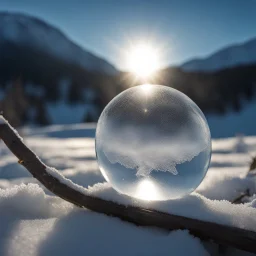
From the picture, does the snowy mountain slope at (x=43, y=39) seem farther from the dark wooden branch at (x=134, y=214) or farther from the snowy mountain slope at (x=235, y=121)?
the dark wooden branch at (x=134, y=214)

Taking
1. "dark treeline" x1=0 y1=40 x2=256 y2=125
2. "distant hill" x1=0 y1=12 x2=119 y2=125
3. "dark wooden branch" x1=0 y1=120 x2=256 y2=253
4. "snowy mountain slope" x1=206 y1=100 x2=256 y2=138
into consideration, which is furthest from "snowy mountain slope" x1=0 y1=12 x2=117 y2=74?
"dark wooden branch" x1=0 y1=120 x2=256 y2=253

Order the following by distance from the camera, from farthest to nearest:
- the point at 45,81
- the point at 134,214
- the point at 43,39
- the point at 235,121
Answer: the point at 43,39 → the point at 45,81 → the point at 235,121 → the point at 134,214

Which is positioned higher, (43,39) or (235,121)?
(43,39)

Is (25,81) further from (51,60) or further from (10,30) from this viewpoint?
(10,30)

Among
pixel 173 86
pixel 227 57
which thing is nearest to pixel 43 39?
pixel 227 57

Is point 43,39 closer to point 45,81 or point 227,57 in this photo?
point 45,81

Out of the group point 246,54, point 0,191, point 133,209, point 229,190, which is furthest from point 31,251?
point 246,54

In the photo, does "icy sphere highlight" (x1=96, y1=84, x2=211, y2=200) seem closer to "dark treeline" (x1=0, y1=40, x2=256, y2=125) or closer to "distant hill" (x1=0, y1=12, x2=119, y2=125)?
"dark treeline" (x1=0, y1=40, x2=256, y2=125)
